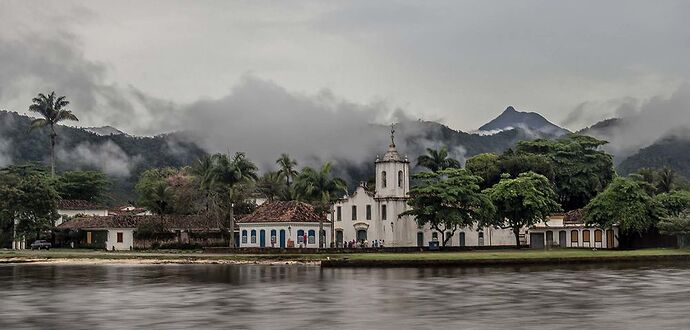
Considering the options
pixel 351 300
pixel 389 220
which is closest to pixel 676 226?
pixel 389 220

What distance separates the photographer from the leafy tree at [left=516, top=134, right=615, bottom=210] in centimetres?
11650

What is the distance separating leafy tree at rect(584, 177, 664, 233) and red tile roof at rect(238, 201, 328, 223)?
27.8 meters

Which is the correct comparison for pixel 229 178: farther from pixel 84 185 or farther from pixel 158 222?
Result: pixel 84 185

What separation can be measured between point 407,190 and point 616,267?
32256 millimetres

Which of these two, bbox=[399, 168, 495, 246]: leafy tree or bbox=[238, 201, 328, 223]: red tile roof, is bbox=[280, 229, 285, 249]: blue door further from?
bbox=[399, 168, 495, 246]: leafy tree

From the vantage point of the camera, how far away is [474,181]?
3278 inches

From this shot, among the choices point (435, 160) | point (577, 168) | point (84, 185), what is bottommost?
point (84, 185)

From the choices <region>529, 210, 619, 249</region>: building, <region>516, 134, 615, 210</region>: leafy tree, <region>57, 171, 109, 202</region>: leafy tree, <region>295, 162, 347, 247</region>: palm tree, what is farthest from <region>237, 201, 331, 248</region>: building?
<region>57, 171, 109, 202</region>: leafy tree

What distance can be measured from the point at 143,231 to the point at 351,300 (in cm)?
6247

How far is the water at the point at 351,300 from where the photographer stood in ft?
92.5

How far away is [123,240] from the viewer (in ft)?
316

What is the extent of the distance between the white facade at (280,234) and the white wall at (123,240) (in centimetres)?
1377

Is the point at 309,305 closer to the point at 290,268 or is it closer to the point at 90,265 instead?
the point at 290,268

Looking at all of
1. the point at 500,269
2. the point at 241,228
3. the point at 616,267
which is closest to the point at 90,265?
the point at 241,228
